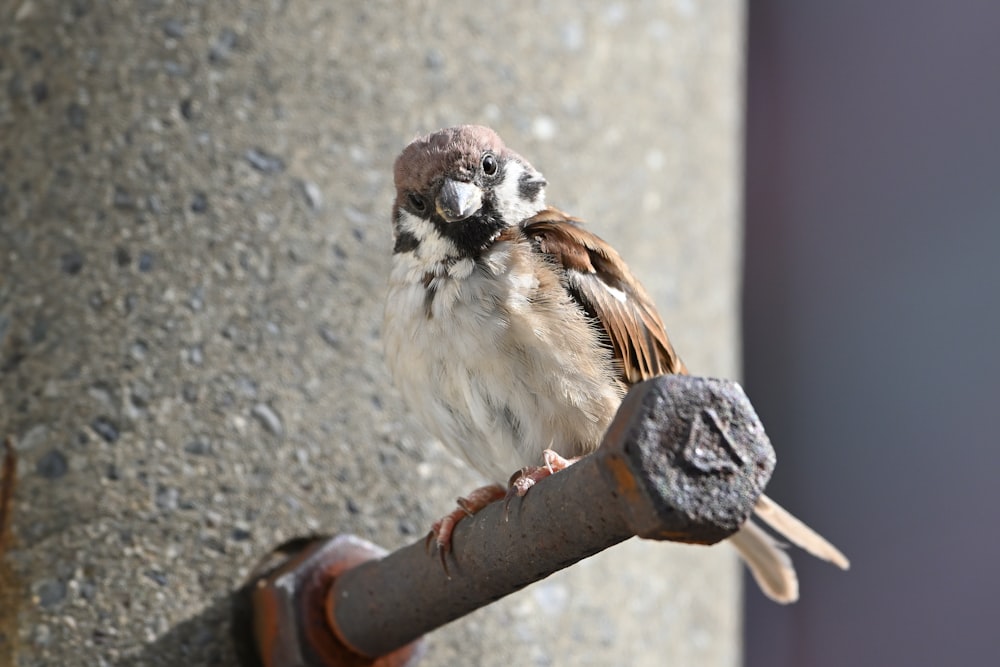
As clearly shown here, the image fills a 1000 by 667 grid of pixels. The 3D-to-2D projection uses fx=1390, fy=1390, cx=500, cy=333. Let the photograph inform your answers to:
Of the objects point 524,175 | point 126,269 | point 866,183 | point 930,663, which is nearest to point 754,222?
point 866,183

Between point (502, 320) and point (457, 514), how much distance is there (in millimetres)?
241

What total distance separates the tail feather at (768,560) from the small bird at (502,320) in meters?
0.05

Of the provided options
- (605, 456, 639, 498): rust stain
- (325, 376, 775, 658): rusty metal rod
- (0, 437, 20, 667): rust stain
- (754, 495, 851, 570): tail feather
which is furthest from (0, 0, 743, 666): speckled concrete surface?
(605, 456, 639, 498): rust stain

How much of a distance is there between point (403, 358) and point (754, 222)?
3.07 metres

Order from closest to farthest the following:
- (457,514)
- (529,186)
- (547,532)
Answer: (547,532) → (457,514) → (529,186)

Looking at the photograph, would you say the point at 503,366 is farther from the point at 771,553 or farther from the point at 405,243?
the point at 771,553

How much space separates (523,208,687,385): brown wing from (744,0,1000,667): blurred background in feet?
8.67

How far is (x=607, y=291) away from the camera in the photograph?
178 cm

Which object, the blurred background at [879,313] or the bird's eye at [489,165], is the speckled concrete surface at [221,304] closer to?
the bird's eye at [489,165]

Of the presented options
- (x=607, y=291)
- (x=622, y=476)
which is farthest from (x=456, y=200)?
(x=622, y=476)

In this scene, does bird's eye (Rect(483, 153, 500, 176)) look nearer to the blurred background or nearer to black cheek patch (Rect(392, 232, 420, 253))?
black cheek patch (Rect(392, 232, 420, 253))

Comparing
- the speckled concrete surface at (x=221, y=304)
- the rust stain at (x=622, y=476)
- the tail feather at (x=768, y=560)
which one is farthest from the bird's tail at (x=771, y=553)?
the rust stain at (x=622, y=476)

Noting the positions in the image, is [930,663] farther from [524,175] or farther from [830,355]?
[524,175]

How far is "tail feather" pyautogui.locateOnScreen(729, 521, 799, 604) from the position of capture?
1.92 metres
